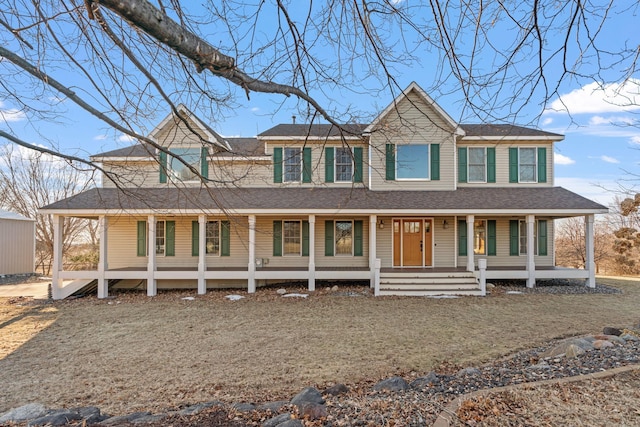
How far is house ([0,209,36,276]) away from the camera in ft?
59.7

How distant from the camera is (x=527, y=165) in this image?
14.4m

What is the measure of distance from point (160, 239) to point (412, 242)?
32.5 ft

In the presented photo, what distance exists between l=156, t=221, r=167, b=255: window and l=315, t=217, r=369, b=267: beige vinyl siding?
601 centimetres

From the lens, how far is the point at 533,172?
14.4 m

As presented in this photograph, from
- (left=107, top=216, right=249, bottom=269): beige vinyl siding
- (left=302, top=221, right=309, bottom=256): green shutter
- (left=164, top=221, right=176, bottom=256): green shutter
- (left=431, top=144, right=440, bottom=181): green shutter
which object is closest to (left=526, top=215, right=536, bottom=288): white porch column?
(left=431, top=144, right=440, bottom=181): green shutter

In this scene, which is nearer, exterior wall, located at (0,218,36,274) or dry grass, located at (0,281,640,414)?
dry grass, located at (0,281,640,414)

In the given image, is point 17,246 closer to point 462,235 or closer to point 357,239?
point 357,239

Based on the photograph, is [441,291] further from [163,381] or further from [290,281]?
[163,381]

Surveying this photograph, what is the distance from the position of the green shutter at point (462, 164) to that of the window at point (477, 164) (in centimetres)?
22

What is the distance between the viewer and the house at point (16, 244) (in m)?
18.2

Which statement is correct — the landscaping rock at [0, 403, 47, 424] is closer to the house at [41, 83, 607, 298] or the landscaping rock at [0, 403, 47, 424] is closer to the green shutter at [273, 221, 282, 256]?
the house at [41, 83, 607, 298]

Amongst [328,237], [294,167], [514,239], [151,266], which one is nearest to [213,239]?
[151,266]

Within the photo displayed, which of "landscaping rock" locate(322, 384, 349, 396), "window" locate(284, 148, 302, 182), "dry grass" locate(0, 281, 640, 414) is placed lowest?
"dry grass" locate(0, 281, 640, 414)

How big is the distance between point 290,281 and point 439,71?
1145 centimetres
